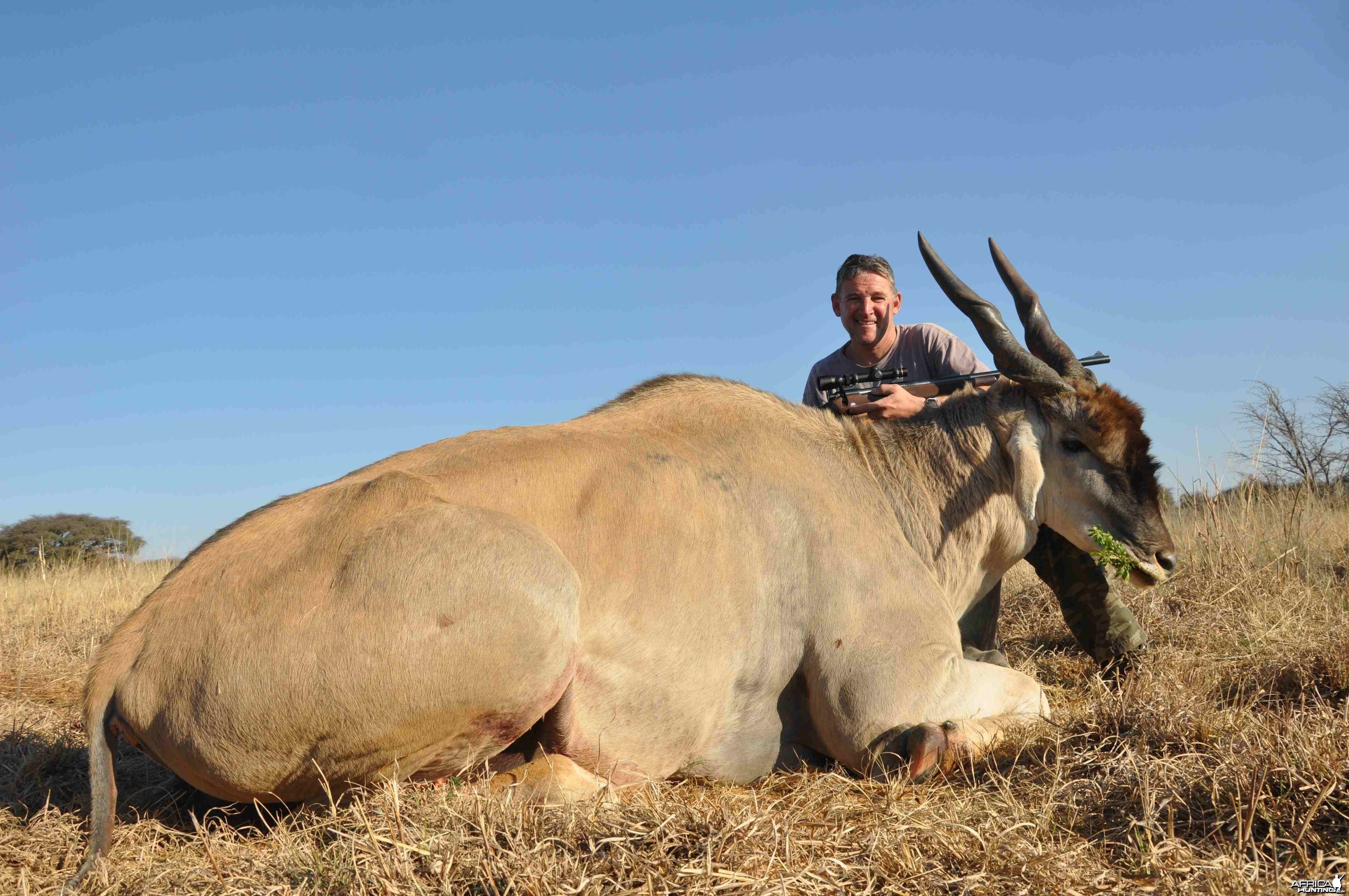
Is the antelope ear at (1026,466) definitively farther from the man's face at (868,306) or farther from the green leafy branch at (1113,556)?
the man's face at (868,306)

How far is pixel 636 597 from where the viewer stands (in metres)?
4.08

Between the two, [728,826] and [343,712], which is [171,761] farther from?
[728,826]

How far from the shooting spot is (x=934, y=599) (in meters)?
4.83

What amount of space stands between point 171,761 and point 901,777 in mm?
2737

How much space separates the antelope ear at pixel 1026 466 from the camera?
17.3 ft

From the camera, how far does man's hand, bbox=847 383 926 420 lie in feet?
18.9

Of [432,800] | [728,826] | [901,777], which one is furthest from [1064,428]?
[432,800]

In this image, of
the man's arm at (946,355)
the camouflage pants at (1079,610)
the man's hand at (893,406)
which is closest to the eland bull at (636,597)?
the man's hand at (893,406)

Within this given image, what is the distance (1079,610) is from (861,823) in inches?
137

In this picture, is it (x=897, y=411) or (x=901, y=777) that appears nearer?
(x=901, y=777)

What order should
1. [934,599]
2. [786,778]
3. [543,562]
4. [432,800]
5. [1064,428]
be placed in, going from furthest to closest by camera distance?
[1064,428], [934,599], [786,778], [543,562], [432,800]

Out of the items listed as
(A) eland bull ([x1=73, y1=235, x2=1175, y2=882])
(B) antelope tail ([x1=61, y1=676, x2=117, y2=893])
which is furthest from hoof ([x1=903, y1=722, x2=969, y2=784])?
(B) antelope tail ([x1=61, y1=676, x2=117, y2=893])

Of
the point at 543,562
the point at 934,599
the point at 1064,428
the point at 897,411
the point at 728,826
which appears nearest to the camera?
the point at 728,826

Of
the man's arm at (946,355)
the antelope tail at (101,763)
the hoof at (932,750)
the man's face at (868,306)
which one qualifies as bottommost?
the hoof at (932,750)
